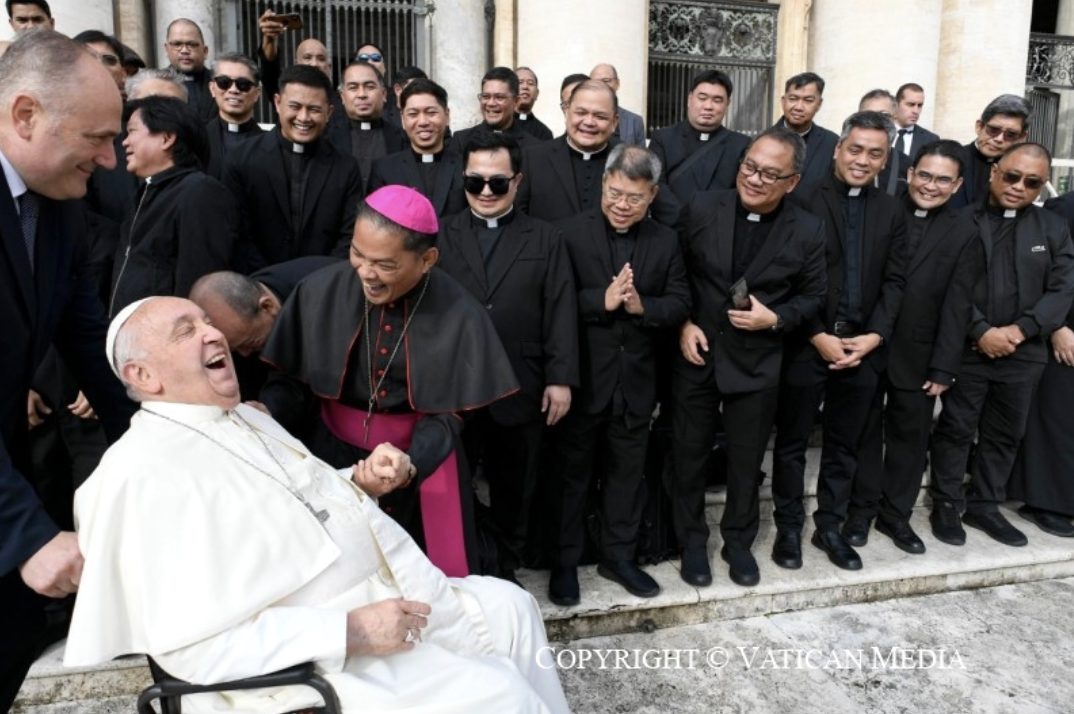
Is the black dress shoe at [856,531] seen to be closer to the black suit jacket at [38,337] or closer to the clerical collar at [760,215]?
the clerical collar at [760,215]

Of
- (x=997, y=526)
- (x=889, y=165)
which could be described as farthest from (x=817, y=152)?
(x=997, y=526)

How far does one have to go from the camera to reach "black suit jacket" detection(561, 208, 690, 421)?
13.1ft

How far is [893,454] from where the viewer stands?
474 cm

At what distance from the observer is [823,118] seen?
29.5 feet

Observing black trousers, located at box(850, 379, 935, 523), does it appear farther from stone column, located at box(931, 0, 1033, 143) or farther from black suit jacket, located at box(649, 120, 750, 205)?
stone column, located at box(931, 0, 1033, 143)

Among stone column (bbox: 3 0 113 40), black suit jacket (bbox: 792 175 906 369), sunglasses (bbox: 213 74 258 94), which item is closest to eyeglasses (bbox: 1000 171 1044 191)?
black suit jacket (bbox: 792 175 906 369)

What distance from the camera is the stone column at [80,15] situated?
639 centimetres

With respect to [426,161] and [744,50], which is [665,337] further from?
[744,50]

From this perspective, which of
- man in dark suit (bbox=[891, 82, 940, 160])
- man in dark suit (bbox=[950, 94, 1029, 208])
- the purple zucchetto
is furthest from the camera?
man in dark suit (bbox=[891, 82, 940, 160])

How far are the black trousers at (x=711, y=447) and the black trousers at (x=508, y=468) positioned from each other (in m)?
0.74

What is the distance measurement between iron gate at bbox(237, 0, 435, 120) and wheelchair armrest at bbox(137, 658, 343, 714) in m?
7.10

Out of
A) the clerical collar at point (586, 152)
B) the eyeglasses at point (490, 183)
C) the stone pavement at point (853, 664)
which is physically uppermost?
the clerical collar at point (586, 152)

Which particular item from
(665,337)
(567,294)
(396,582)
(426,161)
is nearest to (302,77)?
(426,161)

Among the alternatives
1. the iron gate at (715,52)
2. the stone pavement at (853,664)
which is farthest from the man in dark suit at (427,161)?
the iron gate at (715,52)
